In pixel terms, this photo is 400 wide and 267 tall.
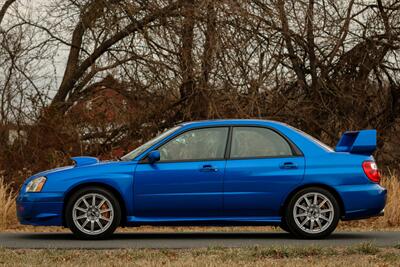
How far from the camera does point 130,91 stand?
21.0 metres

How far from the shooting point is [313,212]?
37.5 ft

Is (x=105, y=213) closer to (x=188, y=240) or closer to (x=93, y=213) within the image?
(x=93, y=213)

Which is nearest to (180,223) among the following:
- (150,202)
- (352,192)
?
(150,202)

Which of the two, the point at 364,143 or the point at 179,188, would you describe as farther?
the point at 364,143

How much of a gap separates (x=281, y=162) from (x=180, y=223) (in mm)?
1465

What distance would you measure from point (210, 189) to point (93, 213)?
1461mm

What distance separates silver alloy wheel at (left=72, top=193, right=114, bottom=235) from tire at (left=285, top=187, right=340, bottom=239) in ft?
7.22

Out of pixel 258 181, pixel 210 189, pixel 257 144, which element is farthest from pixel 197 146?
pixel 258 181

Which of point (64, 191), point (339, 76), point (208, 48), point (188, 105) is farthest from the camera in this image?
point (339, 76)

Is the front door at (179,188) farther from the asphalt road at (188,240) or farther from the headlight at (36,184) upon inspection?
the headlight at (36,184)

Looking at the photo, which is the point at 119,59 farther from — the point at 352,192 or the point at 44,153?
the point at 352,192

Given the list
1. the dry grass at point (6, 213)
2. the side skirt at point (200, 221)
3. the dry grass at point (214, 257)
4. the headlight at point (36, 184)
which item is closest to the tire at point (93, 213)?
the side skirt at point (200, 221)

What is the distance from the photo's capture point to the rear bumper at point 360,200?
37.7 feet

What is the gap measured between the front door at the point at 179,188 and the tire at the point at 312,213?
3.00 feet
